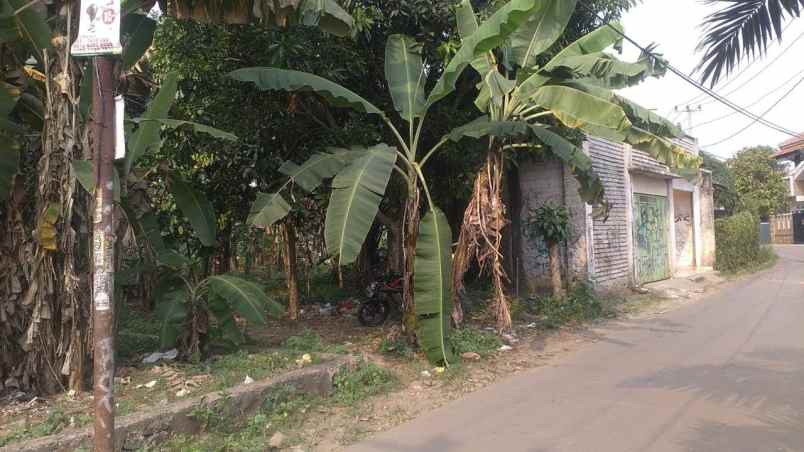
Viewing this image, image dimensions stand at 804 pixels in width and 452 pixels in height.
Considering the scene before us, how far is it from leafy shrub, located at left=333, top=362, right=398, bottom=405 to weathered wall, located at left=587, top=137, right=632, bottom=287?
24.8ft

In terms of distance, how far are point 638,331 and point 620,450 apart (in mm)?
5665

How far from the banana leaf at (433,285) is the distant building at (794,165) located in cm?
3735

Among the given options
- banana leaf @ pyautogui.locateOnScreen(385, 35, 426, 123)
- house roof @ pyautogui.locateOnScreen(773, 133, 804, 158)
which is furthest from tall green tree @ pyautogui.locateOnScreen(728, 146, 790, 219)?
banana leaf @ pyautogui.locateOnScreen(385, 35, 426, 123)

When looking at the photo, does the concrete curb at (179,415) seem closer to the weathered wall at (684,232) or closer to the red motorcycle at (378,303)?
the red motorcycle at (378,303)

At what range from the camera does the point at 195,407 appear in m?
5.08

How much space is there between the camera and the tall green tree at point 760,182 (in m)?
34.6

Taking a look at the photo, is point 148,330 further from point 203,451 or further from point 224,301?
point 203,451

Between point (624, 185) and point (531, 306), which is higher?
point (624, 185)

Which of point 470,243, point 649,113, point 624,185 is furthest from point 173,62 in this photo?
point 624,185

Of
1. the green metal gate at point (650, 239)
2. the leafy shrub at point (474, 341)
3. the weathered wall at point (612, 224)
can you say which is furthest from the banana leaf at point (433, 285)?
the green metal gate at point (650, 239)

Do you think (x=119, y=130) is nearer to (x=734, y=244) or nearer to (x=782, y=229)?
(x=734, y=244)

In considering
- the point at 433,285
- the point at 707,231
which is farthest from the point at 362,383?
the point at 707,231

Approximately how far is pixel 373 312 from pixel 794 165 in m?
41.3

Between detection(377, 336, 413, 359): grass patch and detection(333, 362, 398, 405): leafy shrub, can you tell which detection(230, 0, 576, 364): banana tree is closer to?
detection(377, 336, 413, 359): grass patch
